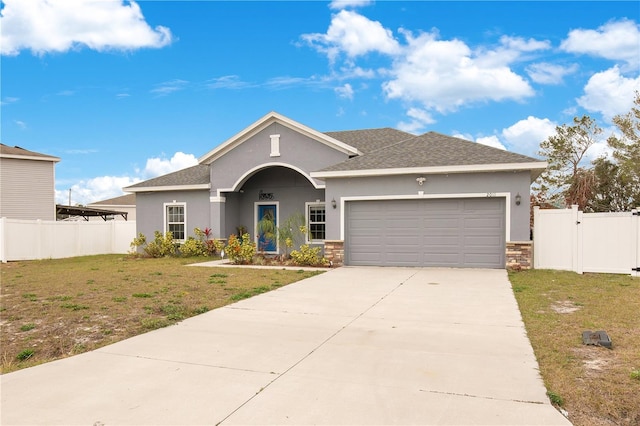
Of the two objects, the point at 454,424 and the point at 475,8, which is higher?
the point at 475,8

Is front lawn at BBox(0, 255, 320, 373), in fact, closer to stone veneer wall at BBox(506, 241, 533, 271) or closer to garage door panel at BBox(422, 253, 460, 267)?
garage door panel at BBox(422, 253, 460, 267)

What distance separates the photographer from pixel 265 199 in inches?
744

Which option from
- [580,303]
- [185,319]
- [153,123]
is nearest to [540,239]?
[580,303]

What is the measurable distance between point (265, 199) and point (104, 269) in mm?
7023

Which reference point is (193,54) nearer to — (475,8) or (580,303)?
(475,8)

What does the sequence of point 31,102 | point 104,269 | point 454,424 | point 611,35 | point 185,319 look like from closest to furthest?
1. point 454,424
2. point 185,319
3. point 104,269
4. point 611,35
5. point 31,102

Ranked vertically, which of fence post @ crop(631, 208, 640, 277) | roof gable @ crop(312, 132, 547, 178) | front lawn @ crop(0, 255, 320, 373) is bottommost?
front lawn @ crop(0, 255, 320, 373)

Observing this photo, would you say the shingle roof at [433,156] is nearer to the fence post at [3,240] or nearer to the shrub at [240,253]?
the shrub at [240,253]

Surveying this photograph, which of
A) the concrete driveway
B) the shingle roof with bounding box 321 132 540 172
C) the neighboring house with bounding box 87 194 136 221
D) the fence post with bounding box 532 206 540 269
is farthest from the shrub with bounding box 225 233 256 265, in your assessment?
the neighboring house with bounding box 87 194 136 221

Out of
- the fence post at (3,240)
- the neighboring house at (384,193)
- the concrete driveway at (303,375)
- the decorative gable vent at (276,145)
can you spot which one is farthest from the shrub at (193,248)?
the concrete driveway at (303,375)

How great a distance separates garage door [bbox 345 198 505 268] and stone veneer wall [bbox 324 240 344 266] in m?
0.22

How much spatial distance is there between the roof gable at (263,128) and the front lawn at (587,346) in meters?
7.91

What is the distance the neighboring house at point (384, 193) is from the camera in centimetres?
1305

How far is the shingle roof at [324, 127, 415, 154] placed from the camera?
58.7 ft
